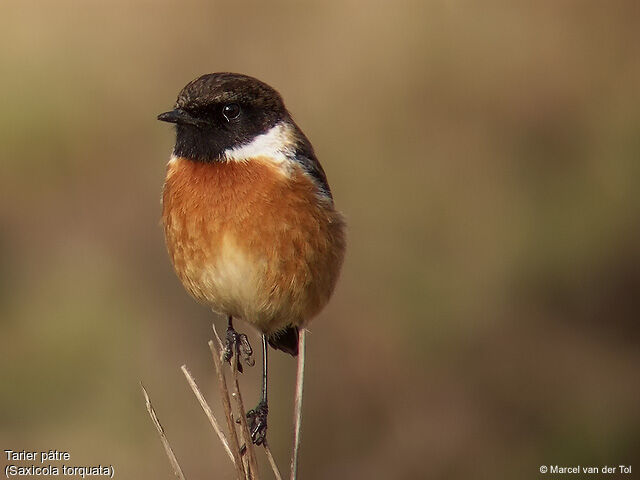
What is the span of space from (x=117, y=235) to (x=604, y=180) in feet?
12.5

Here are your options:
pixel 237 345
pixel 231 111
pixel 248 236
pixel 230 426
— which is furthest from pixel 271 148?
pixel 230 426

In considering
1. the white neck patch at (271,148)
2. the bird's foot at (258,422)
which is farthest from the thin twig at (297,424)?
the white neck patch at (271,148)

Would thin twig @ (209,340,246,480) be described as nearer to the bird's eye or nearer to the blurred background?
the bird's eye

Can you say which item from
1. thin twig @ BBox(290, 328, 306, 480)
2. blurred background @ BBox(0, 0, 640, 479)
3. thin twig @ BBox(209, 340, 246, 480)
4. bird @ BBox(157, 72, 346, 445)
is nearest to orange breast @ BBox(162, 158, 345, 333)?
bird @ BBox(157, 72, 346, 445)

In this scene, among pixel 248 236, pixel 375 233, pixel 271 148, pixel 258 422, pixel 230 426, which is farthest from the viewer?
pixel 375 233

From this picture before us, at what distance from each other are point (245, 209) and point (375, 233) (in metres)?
3.61

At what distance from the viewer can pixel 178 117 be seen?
192 inches

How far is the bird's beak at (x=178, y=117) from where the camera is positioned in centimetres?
486

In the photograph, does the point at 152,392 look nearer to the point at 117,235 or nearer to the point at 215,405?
the point at 215,405

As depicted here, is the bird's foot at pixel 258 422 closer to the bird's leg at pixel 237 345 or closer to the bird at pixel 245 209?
the bird at pixel 245 209

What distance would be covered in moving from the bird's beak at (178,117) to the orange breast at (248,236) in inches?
11.4

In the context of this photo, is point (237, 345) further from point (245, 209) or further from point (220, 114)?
point (220, 114)

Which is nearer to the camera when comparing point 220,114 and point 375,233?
point 220,114

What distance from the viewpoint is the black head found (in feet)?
16.1
